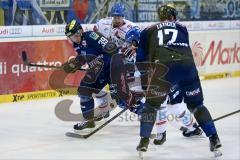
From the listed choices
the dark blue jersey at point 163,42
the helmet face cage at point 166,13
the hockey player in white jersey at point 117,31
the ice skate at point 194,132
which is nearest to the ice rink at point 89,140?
the ice skate at point 194,132

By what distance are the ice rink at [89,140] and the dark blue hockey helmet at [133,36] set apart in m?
0.91

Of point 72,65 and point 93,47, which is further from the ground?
point 93,47

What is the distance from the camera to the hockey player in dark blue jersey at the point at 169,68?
4.51 metres

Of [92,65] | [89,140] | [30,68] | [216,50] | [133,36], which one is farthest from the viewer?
[216,50]

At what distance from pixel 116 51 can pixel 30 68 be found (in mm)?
2511

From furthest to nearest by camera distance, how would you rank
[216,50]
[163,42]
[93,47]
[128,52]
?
[216,50] < [128,52] < [93,47] < [163,42]

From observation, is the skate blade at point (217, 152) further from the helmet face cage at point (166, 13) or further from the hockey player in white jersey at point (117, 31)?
the hockey player in white jersey at point (117, 31)

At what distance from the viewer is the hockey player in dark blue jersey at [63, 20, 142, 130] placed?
5.49 meters

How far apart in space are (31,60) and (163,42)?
12.5ft

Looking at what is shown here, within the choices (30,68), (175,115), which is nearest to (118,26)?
(175,115)

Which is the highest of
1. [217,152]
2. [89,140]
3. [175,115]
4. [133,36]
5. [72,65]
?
[133,36]

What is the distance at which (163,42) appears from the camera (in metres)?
4.52

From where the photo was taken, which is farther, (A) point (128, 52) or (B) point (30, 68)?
(B) point (30, 68)

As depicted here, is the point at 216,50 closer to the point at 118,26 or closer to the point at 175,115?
the point at 118,26
